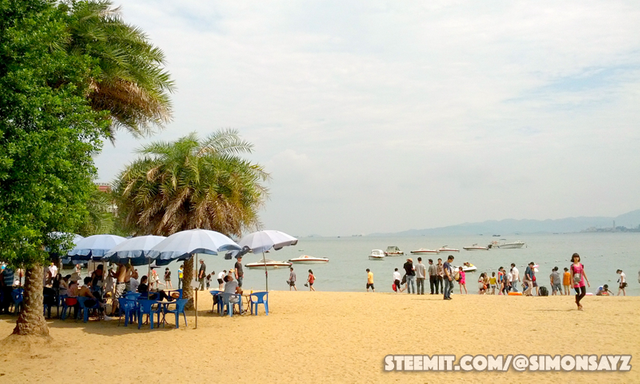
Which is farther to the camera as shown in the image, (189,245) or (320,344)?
(189,245)

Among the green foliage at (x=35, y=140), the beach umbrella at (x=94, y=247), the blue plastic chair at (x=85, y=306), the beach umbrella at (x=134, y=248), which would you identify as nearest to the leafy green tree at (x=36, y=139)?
the green foliage at (x=35, y=140)

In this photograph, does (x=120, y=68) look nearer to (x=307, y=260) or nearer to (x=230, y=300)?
(x=230, y=300)

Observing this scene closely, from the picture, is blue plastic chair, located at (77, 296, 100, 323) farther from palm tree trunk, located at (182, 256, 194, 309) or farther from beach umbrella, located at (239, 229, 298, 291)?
beach umbrella, located at (239, 229, 298, 291)

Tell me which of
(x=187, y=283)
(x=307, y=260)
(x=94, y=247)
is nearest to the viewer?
(x=94, y=247)

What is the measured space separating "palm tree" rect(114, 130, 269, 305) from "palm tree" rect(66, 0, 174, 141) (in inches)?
89.3

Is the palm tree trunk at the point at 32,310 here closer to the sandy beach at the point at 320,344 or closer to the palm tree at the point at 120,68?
the sandy beach at the point at 320,344

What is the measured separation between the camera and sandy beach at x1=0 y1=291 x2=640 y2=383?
8484 mm

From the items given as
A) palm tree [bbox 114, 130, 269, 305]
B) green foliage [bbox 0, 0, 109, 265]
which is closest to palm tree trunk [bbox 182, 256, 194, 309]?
palm tree [bbox 114, 130, 269, 305]

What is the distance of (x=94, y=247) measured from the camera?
605 inches

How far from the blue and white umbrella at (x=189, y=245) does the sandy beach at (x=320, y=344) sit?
1913 millimetres

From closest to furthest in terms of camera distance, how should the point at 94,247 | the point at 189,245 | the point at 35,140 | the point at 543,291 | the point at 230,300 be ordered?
the point at 35,140
the point at 189,245
the point at 94,247
the point at 230,300
the point at 543,291

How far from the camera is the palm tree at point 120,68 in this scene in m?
11.4

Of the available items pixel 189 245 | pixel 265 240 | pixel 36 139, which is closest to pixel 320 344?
pixel 189 245

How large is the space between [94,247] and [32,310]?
4.83 meters
